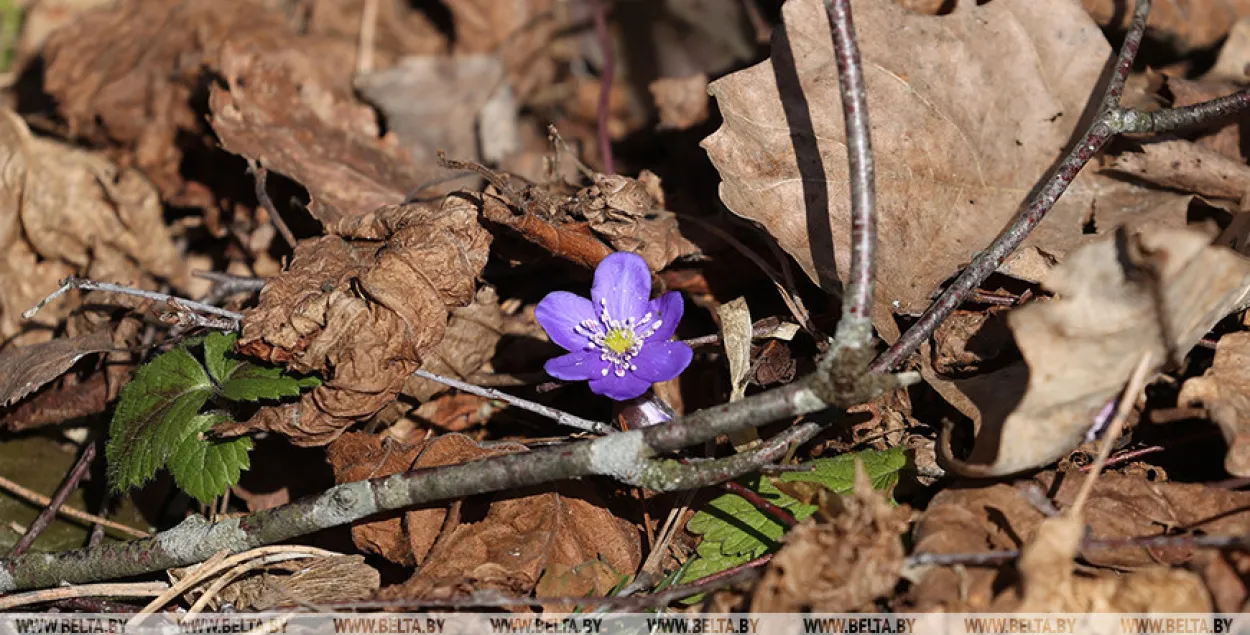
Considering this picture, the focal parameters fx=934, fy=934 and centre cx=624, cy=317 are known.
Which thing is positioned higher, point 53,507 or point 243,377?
point 243,377

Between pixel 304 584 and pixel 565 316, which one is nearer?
pixel 304 584

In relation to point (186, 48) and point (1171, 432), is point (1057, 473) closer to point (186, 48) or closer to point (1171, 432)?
point (1171, 432)

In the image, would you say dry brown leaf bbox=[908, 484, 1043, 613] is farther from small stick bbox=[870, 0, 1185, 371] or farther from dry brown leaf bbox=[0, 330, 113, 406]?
dry brown leaf bbox=[0, 330, 113, 406]

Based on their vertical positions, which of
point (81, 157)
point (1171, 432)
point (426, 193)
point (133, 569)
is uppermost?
point (81, 157)

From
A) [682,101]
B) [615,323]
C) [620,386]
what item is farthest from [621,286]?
[682,101]

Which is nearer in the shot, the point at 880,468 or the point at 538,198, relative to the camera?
the point at 880,468

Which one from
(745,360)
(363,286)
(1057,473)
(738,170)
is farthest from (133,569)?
(1057,473)

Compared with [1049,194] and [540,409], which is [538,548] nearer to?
[540,409]

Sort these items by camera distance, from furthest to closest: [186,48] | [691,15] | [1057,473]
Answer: [691,15] < [186,48] < [1057,473]
